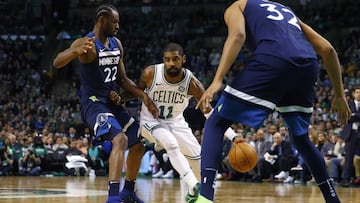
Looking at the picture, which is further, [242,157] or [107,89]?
[107,89]

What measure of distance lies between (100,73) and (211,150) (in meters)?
2.13

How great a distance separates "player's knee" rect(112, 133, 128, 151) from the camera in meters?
6.27

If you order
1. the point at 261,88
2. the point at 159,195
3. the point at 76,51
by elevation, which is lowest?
the point at 159,195

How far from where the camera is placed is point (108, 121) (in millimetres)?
6402

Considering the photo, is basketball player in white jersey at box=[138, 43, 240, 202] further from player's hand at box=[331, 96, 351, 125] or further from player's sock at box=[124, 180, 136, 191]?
player's hand at box=[331, 96, 351, 125]

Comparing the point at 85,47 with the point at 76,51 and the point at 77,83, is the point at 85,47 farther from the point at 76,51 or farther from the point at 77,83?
the point at 77,83

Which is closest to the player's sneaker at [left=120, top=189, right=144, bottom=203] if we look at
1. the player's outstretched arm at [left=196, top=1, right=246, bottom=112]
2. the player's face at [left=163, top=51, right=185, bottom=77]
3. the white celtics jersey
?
the white celtics jersey

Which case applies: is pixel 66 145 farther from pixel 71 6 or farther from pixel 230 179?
A: pixel 71 6

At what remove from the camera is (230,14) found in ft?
16.1

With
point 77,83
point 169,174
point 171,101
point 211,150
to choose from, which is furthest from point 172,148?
point 77,83

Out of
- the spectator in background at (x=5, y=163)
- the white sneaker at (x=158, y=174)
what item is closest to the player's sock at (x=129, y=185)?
the white sneaker at (x=158, y=174)

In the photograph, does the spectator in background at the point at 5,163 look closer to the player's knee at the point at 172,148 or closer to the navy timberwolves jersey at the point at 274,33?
the player's knee at the point at 172,148

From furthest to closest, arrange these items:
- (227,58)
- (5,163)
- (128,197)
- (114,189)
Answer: (5,163), (128,197), (114,189), (227,58)

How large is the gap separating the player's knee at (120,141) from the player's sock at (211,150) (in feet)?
5.07
